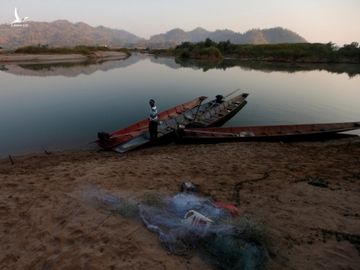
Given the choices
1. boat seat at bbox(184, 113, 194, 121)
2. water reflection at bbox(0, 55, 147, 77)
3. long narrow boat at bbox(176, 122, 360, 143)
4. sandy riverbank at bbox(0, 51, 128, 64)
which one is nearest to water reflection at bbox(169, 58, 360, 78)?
water reflection at bbox(0, 55, 147, 77)

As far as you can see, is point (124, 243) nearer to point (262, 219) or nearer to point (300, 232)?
point (262, 219)

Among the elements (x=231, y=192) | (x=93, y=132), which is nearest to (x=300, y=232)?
(x=231, y=192)

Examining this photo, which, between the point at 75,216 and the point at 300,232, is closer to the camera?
the point at 300,232

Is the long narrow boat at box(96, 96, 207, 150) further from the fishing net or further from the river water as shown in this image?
the fishing net

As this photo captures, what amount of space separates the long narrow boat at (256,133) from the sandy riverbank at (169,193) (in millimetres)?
1685

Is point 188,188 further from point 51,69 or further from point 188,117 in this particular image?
point 51,69

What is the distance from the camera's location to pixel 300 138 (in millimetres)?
13516

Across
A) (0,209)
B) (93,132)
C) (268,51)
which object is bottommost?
(93,132)

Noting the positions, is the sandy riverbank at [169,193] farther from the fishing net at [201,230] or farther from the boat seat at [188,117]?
the boat seat at [188,117]

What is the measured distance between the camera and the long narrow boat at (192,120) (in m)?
12.6

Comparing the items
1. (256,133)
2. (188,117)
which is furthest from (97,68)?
(256,133)

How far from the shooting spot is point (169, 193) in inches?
276

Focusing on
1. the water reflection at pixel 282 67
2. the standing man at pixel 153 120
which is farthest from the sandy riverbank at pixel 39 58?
the standing man at pixel 153 120

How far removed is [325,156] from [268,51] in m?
79.6
